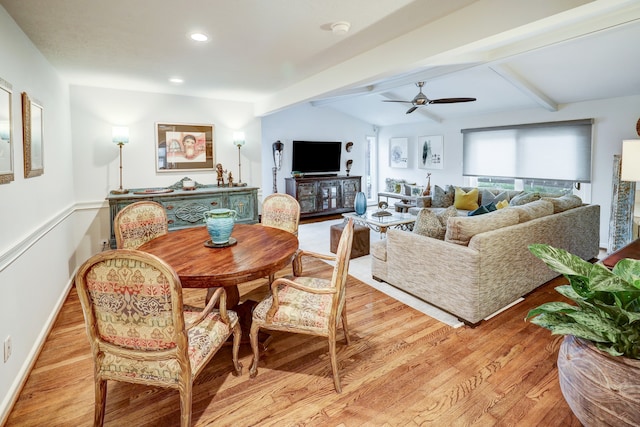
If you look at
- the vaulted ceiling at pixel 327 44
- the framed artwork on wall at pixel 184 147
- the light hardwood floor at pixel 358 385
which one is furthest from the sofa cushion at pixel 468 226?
the framed artwork on wall at pixel 184 147

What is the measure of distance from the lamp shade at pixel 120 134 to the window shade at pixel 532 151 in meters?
5.99

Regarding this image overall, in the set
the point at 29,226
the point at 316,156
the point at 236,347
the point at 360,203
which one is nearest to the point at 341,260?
the point at 236,347

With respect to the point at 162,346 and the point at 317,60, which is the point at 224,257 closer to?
the point at 162,346

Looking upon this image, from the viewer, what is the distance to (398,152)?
8.41m

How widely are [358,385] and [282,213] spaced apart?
1.79 metres

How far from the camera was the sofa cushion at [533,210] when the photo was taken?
10.3ft

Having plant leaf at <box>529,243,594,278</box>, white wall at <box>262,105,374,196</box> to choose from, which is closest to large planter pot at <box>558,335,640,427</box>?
plant leaf at <box>529,243,594,278</box>

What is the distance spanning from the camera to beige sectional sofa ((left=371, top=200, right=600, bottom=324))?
8.77 ft

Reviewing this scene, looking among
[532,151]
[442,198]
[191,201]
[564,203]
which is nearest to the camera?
[564,203]

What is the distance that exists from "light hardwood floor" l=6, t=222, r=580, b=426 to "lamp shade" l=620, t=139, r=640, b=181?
125cm

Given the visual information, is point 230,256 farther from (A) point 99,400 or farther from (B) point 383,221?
(B) point 383,221

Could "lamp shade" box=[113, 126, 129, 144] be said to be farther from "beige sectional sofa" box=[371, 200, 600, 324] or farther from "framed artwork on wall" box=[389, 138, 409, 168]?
"framed artwork on wall" box=[389, 138, 409, 168]

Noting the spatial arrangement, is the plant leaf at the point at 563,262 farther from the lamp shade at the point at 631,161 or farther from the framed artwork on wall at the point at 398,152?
the framed artwork on wall at the point at 398,152

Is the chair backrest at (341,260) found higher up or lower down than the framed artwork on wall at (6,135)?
lower down
